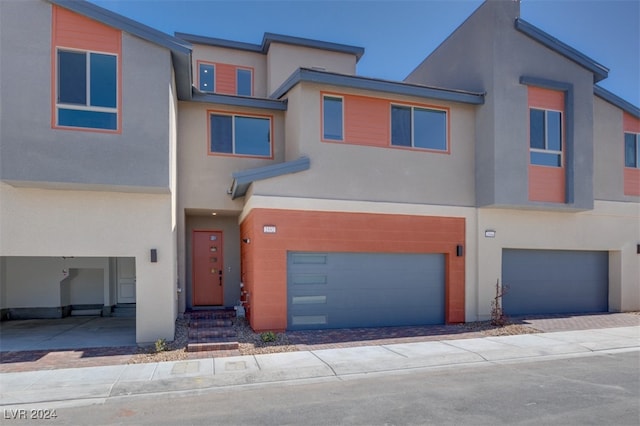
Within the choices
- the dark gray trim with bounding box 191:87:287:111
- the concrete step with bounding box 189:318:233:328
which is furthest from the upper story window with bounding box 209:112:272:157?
the concrete step with bounding box 189:318:233:328

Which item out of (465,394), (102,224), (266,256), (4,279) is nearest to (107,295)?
(4,279)

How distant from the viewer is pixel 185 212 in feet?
40.8

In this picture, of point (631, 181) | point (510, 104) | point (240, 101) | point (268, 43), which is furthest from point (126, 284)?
point (631, 181)

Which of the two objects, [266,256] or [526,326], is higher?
[266,256]

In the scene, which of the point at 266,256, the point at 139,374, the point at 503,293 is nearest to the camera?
the point at 139,374

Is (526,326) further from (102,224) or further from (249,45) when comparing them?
(249,45)

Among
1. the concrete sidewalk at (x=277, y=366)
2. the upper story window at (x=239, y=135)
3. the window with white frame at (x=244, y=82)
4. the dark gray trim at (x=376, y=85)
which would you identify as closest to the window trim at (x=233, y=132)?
the upper story window at (x=239, y=135)

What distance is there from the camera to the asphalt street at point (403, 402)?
5.30m

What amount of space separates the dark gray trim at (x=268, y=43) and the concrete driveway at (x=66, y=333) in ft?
36.6

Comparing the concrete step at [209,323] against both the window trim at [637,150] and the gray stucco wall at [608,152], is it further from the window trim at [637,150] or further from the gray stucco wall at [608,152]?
the window trim at [637,150]

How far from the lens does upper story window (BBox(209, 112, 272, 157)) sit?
1229cm

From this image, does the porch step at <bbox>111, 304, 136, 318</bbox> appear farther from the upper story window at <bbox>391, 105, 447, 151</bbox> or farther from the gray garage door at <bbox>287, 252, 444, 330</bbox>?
the upper story window at <bbox>391, 105, 447, 151</bbox>

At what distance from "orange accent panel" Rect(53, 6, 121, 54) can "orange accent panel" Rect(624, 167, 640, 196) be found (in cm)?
1640

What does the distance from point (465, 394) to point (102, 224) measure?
825 centimetres
